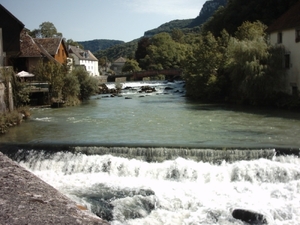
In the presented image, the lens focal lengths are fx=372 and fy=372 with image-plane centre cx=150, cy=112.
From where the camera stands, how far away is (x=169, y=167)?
45.8 ft

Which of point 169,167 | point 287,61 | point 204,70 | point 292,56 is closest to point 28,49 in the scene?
point 204,70

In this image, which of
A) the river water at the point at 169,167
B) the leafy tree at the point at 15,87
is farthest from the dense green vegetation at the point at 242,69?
the leafy tree at the point at 15,87

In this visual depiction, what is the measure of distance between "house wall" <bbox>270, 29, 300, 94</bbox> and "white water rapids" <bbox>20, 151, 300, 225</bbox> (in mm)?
17075

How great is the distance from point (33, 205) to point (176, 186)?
427 inches

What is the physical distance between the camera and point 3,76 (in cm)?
2345

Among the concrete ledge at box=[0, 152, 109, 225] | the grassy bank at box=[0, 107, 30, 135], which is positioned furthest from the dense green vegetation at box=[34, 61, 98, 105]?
the concrete ledge at box=[0, 152, 109, 225]

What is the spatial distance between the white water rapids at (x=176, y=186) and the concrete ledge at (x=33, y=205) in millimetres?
7834

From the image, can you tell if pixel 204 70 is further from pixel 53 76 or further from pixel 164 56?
pixel 164 56

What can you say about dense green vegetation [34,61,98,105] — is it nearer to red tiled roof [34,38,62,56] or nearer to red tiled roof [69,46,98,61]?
red tiled roof [34,38,62,56]

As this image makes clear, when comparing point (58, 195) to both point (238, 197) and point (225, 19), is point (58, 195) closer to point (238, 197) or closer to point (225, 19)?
point (238, 197)

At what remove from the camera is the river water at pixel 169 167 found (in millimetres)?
11000

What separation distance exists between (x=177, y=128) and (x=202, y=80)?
1809cm


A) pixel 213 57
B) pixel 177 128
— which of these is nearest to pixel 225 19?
pixel 213 57

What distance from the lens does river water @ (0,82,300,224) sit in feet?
36.1
